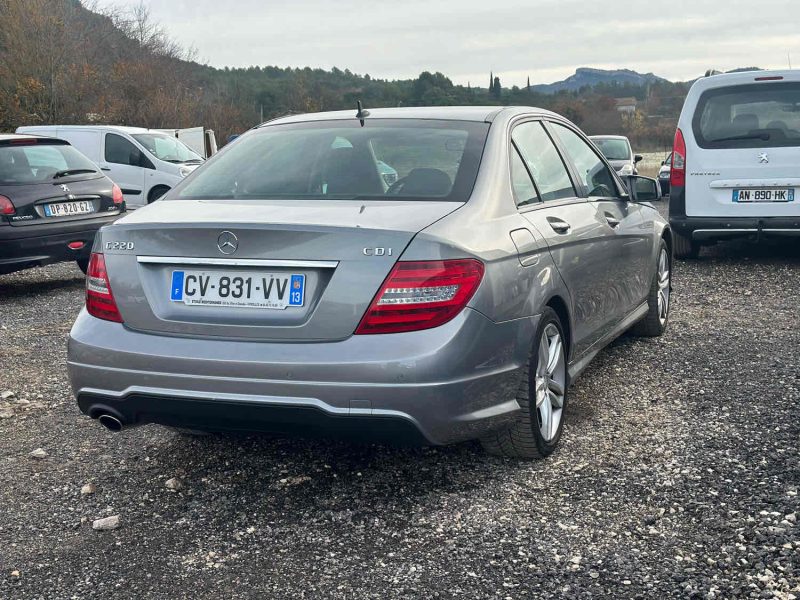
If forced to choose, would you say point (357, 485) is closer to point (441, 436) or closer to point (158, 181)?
point (441, 436)

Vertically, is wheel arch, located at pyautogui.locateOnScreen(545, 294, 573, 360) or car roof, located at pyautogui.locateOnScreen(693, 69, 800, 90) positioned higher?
car roof, located at pyautogui.locateOnScreen(693, 69, 800, 90)

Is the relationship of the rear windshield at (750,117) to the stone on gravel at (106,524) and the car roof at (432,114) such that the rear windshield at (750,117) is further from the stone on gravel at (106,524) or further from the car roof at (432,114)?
the stone on gravel at (106,524)

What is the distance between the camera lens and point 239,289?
3432 millimetres

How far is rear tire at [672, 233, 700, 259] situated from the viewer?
10.7 m

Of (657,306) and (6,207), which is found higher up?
(6,207)

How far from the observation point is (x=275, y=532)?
136 inches

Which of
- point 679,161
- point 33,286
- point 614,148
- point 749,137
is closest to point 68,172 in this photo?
point 33,286

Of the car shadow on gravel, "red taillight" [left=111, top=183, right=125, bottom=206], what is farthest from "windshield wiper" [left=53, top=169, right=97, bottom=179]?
Result: the car shadow on gravel

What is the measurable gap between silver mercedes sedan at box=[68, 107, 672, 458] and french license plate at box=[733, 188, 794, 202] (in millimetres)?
5936

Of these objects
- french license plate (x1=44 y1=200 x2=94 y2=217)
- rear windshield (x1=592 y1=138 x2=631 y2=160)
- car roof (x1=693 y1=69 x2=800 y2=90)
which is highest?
car roof (x1=693 y1=69 x2=800 y2=90)

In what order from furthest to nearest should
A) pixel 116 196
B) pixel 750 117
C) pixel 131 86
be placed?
pixel 131 86, pixel 116 196, pixel 750 117

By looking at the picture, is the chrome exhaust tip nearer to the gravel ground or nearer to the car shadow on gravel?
the gravel ground

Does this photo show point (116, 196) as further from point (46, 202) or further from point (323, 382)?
point (323, 382)

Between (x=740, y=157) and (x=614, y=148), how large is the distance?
13560mm
